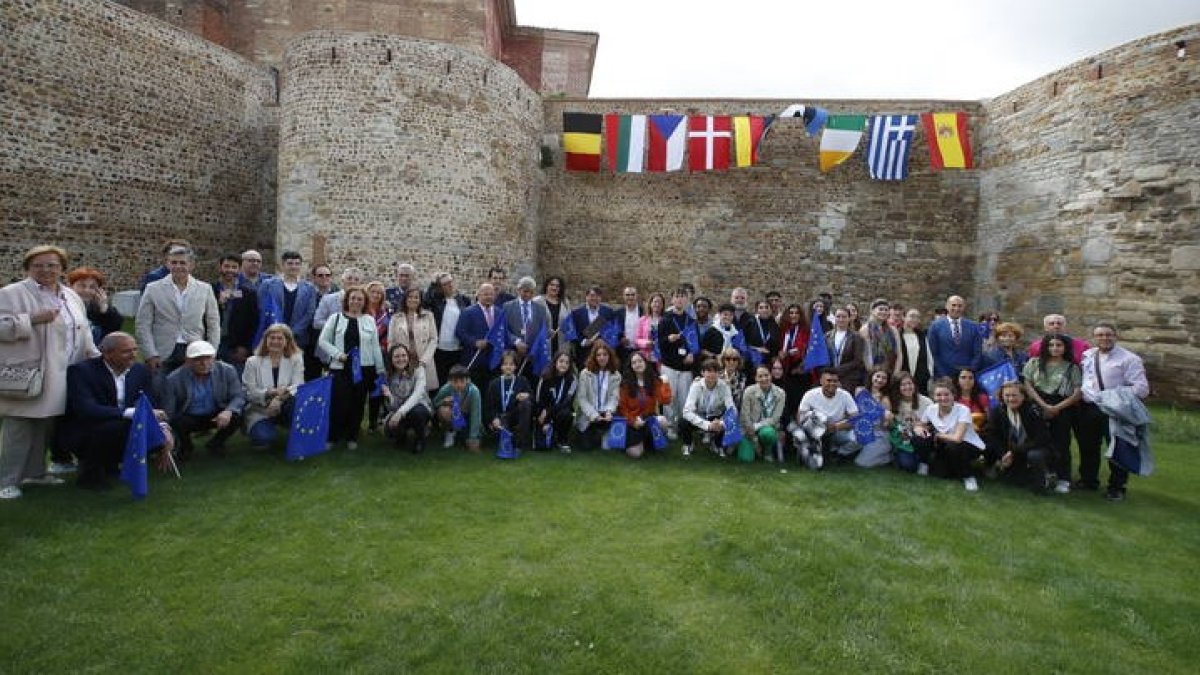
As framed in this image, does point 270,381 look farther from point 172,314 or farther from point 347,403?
point 172,314

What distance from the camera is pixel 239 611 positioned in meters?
3.75

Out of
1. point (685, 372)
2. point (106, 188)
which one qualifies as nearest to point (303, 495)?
point (685, 372)

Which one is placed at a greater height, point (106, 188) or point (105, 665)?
point (106, 188)

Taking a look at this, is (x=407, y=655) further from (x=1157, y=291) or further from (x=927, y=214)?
(x=927, y=214)

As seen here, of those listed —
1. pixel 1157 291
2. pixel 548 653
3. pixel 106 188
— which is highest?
pixel 106 188

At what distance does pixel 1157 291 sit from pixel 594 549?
478 inches

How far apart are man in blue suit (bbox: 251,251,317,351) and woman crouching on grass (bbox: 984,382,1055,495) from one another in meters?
7.05

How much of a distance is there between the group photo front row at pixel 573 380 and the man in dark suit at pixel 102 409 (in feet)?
0.04

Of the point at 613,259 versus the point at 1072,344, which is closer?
the point at 1072,344

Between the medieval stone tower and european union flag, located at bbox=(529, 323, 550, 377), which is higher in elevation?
the medieval stone tower

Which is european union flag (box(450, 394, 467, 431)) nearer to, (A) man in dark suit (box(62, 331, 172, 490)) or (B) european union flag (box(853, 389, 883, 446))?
(A) man in dark suit (box(62, 331, 172, 490))

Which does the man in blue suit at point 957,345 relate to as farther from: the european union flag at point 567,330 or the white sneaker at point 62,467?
the white sneaker at point 62,467

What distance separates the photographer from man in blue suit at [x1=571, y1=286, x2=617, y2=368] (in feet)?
26.7

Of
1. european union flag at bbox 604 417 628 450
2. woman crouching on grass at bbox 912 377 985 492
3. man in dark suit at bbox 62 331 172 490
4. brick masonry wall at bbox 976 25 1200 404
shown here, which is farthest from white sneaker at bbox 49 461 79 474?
brick masonry wall at bbox 976 25 1200 404
